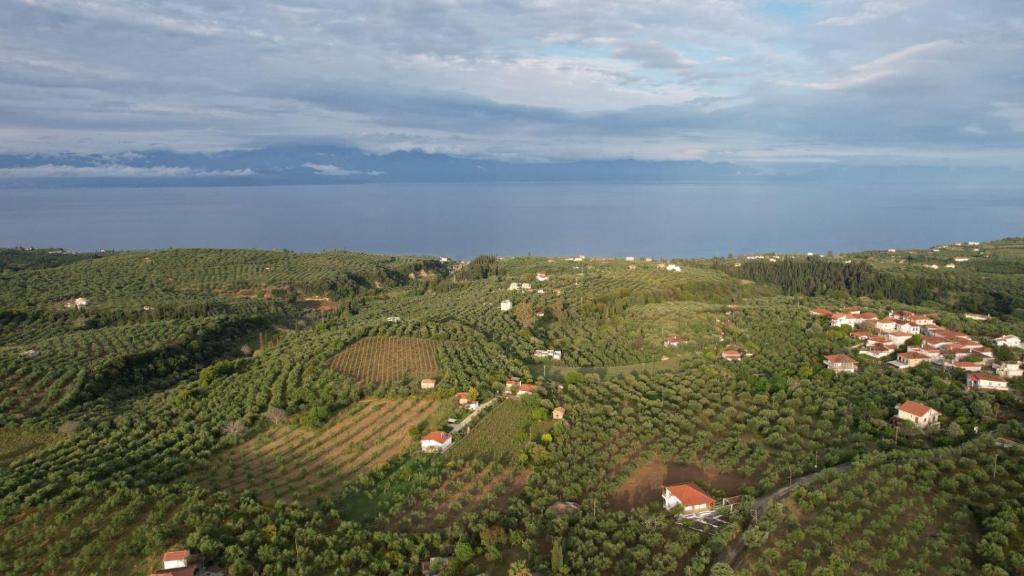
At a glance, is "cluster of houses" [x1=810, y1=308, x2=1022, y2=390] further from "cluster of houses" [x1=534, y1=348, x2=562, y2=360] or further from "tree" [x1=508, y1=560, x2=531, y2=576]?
"tree" [x1=508, y1=560, x2=531, y2=576]

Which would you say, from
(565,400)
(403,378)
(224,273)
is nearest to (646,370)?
(565,400)

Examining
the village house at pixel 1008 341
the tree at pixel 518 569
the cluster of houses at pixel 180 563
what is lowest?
the cluster of houses at pixel 180 563

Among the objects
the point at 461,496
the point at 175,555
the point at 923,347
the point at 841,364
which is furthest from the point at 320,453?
the point at 923,347

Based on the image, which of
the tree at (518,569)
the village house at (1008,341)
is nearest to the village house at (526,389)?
the tree at (518,569)

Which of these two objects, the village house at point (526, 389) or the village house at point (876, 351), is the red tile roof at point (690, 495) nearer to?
the village house at point (526, 389)

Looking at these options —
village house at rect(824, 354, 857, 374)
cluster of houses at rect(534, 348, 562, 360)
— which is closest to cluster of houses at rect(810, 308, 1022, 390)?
village house at rect(824, 354, 857, 374)

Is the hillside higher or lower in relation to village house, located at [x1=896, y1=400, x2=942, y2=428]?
lower
